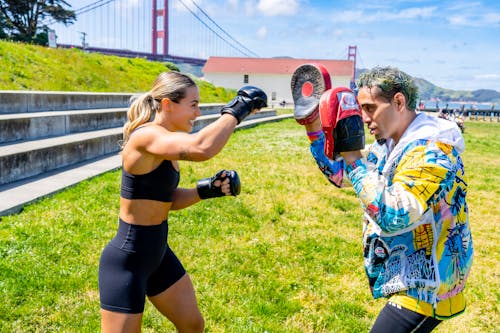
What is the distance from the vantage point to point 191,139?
7.59 feet

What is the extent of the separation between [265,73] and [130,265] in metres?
77.2

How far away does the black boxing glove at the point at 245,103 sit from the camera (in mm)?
2496

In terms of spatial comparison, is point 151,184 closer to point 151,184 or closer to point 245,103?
point 151,184

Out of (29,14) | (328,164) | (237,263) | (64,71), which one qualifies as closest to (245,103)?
(328,164)

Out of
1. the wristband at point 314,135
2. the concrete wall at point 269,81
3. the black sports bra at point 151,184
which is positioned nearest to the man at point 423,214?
the wristband at point 314,135

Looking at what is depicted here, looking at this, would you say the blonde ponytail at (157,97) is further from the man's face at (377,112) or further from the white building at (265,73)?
the white building at (265,73)

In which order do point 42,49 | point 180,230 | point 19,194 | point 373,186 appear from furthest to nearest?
1. point 42,49
2. point 19,194
3. point 180,230
4. point 373,186

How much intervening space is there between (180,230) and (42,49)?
12928 millimetres

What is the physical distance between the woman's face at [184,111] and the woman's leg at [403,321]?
152 cm

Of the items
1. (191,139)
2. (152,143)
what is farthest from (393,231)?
(152,143)

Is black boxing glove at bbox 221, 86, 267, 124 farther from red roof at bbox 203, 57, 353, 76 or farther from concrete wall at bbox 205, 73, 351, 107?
red roof at bbox 203, 57, 353, 76

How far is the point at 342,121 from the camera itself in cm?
211

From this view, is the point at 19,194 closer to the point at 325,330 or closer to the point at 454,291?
the point at 325,330

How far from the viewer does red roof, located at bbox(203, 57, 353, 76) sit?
7750cm
